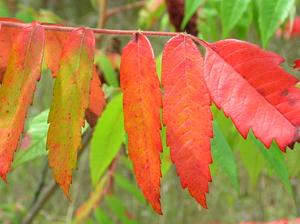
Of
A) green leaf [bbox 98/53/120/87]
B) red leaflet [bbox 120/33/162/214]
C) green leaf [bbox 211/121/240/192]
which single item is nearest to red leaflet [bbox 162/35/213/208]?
red leaflet [bbox 120/33/162/214]

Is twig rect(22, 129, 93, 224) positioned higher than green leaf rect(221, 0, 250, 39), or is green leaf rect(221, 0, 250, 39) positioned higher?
green leaf rect(221, 0, 250, 39)

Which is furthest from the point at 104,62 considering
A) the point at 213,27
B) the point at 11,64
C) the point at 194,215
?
the point at 194,215

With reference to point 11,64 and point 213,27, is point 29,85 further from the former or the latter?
point 213,27

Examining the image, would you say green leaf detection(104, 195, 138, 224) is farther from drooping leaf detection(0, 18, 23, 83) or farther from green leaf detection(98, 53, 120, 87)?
drooping leaf detection(0, 18, 23, 83)

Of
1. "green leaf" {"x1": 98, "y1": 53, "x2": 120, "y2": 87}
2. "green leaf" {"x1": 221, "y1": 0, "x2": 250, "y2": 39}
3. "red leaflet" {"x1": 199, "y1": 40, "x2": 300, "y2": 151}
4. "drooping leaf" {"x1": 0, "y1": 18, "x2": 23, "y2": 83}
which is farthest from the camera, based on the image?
"green leaf" {"x1": 98, "y1": 53, "x2": 120, "y2": 87}

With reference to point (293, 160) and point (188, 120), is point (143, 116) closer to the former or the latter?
point (188, 120)

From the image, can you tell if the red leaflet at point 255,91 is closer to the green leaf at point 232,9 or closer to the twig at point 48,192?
the green leaf at point 232,9
